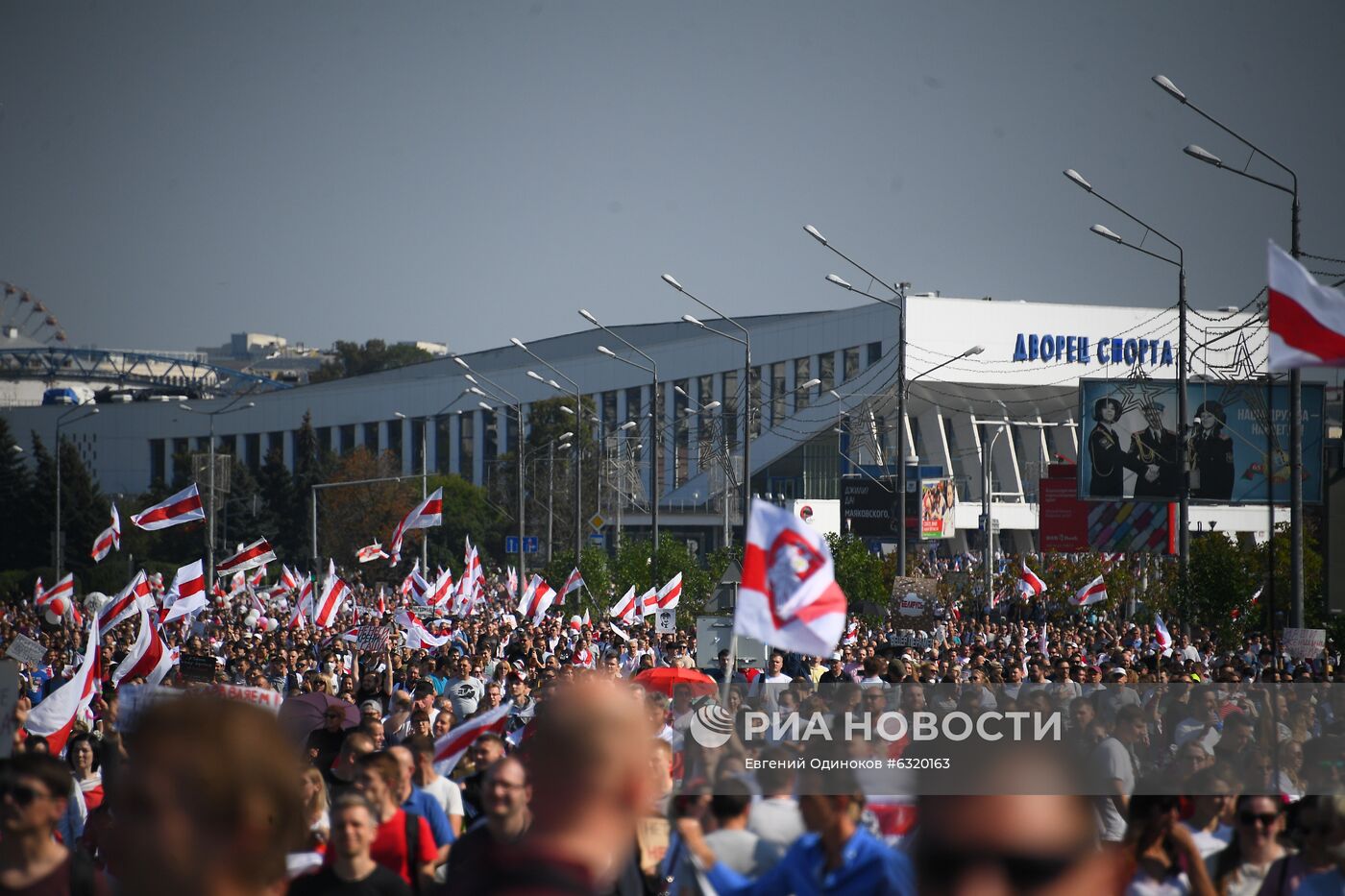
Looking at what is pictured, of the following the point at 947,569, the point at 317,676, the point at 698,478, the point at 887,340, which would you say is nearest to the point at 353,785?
the point at 317,676

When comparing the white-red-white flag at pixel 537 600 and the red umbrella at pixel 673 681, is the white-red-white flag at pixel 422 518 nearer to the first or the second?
the white-red-white flag at pixel 537 600

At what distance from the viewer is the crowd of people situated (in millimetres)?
1961

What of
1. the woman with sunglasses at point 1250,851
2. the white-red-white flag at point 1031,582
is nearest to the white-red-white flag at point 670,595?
the white-red-white flag at point 1031,582

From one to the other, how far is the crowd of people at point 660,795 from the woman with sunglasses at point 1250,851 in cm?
1

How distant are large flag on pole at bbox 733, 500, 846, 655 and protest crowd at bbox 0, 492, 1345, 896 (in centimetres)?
4

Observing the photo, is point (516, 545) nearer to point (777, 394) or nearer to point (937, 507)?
point (937, 507)

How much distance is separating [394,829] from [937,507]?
42.3 metres

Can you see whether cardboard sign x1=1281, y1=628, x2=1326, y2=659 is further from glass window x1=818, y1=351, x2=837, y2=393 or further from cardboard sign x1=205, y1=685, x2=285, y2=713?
glass window x1=818, y1=351, x2=837, y2=393

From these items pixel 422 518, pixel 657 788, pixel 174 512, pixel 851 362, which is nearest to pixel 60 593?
Result: pixel 174 512

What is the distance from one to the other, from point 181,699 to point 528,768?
1.49 feet

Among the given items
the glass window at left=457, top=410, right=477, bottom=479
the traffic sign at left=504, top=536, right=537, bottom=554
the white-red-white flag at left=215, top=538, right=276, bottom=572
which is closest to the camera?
the white-red-white flag at left=215, top=538, right=276, bottom=572

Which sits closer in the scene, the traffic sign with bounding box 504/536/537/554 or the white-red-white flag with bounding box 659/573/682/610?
the white-red-white flag with bounding box 659/573/682/610

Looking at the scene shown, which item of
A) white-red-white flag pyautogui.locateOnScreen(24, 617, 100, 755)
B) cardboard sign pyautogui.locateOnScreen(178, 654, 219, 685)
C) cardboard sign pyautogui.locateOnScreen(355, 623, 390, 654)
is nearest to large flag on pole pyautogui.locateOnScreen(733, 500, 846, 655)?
white-red-white flag pyautogui.locateOnScreen(24, 617, 100, 755)

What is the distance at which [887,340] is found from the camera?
76.3 meters
